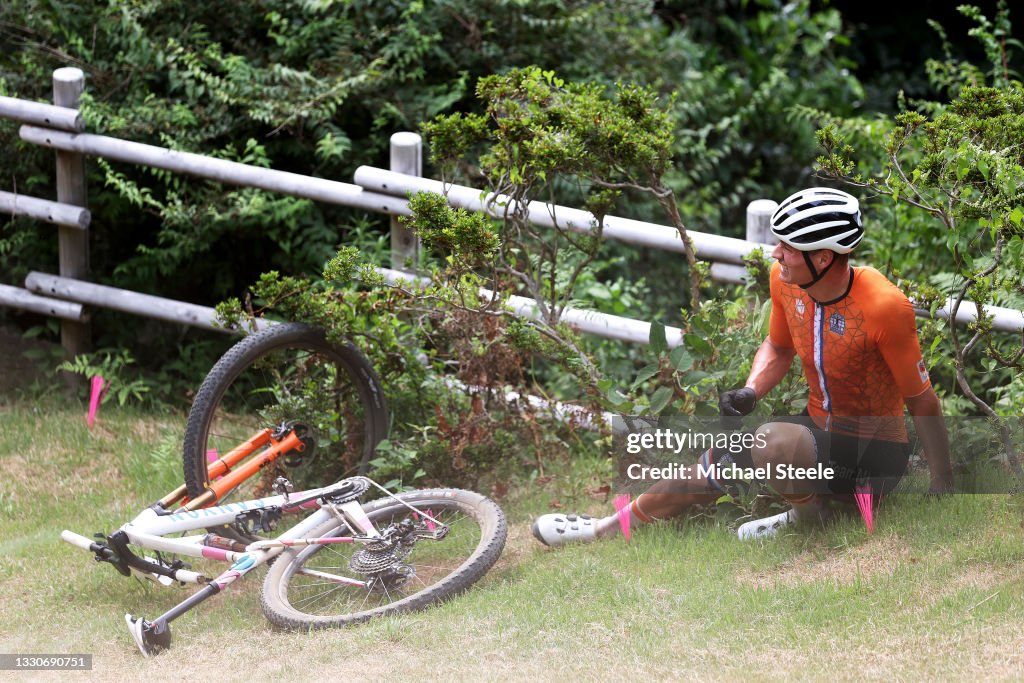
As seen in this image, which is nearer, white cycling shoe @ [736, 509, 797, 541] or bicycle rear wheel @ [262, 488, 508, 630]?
bicycle rear wheel @ [262, 488, 508, 630]

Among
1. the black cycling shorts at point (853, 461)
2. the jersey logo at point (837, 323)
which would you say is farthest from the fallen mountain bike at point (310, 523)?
the jersey logo at point (837, 323)

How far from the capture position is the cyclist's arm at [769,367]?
196 inches

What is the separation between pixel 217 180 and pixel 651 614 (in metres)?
3.59

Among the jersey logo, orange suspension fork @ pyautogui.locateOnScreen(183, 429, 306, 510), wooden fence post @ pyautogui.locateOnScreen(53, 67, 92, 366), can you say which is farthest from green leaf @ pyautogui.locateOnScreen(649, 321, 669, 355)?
wooden fence post @ pyautogui.locateOnScreen(53, 67, 92, 366)

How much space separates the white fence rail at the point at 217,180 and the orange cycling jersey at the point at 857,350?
0.92 m

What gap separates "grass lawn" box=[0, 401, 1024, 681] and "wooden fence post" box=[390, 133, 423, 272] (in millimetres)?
1484

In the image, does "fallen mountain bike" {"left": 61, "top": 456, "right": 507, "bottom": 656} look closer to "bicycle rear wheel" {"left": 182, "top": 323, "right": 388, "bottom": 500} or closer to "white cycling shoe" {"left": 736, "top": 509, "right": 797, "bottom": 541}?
"bicycle rear wheel" {"left": 182, "top": 323, "right": 388, "bottom": 500}

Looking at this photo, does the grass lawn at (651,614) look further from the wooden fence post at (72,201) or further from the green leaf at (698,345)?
the wooden fence post at (72,201)

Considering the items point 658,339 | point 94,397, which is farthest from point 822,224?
point 94,397

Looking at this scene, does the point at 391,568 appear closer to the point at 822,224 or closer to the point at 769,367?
the point at 769,367

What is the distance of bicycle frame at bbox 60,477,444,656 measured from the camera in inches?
191

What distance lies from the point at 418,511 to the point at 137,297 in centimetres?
257

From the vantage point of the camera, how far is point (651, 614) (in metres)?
4.49

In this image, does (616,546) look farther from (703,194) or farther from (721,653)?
(703,194)
